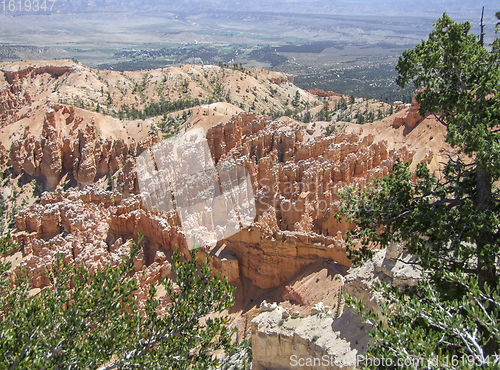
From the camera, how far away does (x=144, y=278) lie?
2066 cm

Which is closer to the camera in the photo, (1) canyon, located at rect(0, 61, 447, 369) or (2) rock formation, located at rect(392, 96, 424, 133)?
(1) canyon, located at rect(0, 61, 447, 369)

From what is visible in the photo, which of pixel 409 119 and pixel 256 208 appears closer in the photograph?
pixel 256 208

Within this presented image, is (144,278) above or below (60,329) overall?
below

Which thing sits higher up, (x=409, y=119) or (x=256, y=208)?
(x=409, y=119)

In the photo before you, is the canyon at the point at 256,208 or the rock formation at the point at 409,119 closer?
the canyon at the point at 256,208

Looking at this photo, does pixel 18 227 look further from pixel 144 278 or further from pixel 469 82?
pixel 469 82

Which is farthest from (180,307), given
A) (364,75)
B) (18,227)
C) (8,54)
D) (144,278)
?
(8,54)

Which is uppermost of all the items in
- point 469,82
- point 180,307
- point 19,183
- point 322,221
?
point 469,82

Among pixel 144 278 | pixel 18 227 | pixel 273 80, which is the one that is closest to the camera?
pixel 144 278

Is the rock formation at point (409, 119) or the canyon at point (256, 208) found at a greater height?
the rock formation at point (409, 119)

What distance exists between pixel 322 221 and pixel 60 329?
16.5 metres

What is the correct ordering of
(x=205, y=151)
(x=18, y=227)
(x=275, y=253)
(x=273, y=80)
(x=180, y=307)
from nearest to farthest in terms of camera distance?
(x=180, y=307) → (x=275, y=253) → (x=18, y=227) → (x=205, y=151) → (x=273, y=80)

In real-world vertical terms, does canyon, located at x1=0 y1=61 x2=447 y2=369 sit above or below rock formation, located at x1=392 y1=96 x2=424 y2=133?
below

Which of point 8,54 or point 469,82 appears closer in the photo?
point 469,82
